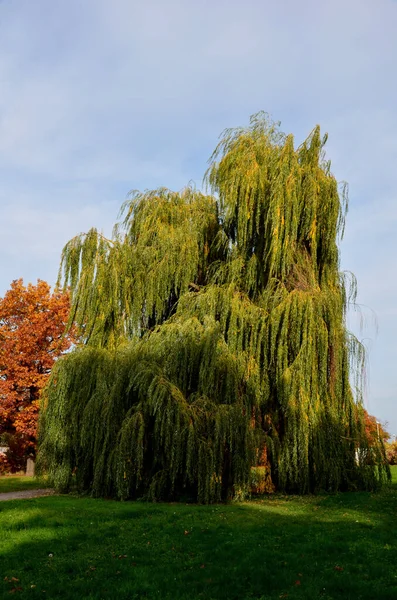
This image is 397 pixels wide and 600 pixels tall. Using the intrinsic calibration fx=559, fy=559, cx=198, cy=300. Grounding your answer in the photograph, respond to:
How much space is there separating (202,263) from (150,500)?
6.94m

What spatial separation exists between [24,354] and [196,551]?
56.5ft

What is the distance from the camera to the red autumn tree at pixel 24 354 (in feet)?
72.4

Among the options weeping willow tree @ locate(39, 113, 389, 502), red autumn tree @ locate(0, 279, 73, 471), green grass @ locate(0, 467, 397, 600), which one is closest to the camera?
green grass @ locate(0, 467, 397, 600)

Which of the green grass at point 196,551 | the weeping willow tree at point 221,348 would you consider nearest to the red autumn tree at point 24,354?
the weeping willow tree at point 221,348

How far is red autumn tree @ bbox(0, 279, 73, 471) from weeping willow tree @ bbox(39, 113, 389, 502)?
7944 millimetres

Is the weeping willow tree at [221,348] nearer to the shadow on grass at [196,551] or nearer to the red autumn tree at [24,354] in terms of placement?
the shadow on grass at [196,551]

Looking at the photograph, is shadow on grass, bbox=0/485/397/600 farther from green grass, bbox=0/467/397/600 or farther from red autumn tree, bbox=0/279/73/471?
red autumn tree, bbox=0/279/73/471

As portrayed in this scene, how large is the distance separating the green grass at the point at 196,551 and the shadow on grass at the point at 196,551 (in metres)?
0.01

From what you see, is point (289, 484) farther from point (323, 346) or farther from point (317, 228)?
point (317, 228)

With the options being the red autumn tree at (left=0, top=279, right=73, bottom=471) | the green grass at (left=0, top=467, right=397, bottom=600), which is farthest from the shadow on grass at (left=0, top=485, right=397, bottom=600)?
the red autumn tree at (left=0, top=279, right=73, bottom=471)

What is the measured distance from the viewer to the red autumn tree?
22078mm

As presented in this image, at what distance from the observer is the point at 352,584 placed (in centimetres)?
568

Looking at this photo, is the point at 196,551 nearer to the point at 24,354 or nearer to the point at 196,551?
the point at 196,551

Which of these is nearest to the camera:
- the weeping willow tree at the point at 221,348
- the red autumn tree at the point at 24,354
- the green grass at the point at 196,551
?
the green grass at the point at 196,551
